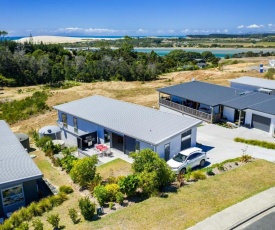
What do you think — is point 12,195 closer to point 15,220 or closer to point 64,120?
point 15,220

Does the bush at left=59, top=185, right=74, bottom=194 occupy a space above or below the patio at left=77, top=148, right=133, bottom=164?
above

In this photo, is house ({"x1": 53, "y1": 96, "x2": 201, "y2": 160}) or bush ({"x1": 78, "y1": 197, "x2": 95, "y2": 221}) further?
house ({"x1": 53, "y1": 96, "x2": 201, "y2": 160})

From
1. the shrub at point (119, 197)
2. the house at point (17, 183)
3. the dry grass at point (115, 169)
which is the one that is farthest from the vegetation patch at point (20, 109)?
the shrub at point (119, 197)

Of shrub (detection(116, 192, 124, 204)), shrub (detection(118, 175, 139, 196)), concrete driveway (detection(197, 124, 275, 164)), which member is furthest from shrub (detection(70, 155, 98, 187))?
concrete driveway (detection(197, 124, 275, 164))

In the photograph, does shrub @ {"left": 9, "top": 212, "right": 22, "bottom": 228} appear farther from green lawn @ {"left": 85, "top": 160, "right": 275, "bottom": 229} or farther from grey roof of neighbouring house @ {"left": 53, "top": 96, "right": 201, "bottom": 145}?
grey roof of neighbouring house @ {"left": 53, "top": 96, "right": 201, "bottom": 145}

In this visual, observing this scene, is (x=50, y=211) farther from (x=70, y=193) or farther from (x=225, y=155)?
(x=225, y=155)

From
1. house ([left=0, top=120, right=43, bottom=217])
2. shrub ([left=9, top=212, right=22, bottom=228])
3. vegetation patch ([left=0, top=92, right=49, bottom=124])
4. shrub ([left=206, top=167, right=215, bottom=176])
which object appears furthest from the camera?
vegetation patch ([left=0, top=92, right=49, bottom=124])

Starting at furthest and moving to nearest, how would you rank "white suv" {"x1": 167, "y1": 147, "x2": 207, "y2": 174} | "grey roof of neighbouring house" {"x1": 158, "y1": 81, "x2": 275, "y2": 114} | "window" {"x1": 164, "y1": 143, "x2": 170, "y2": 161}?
"grey roof of neighbouring house" {"x1": 158, "y1": 81, "x2": 275, "y2": 114} → "window" {"x1": 164, "y1": 143, "x2": 170, "y2": 161} → "white suv" {"x1": 167, "y1": 147, "x2": 207, "y2": 174}
